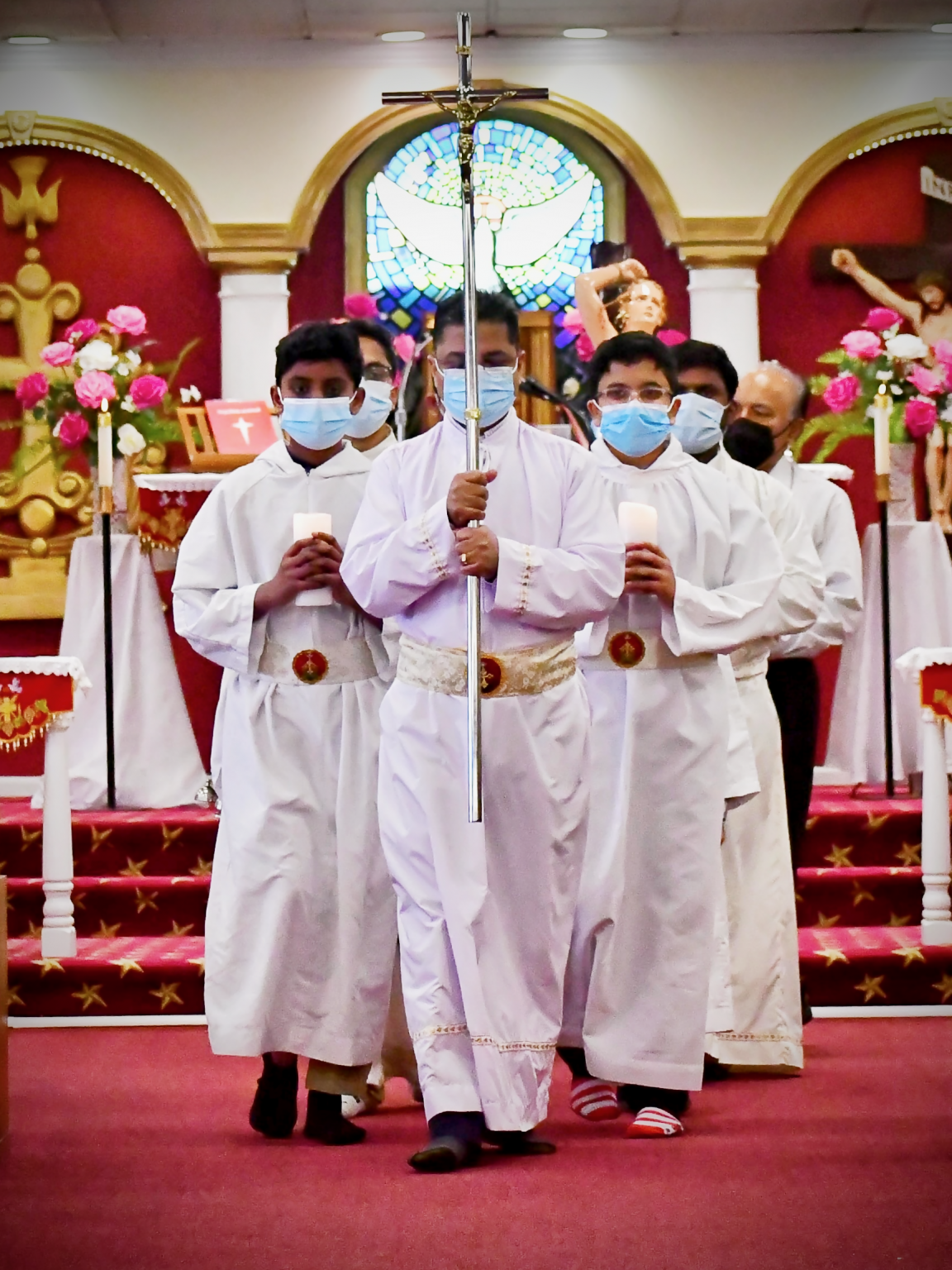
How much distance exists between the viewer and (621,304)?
8102 mm

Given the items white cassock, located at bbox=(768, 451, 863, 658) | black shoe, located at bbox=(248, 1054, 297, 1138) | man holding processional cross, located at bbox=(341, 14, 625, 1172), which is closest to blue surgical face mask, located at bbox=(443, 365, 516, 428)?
man holding processional cross, located at bbox=(341, 14, 625, 1172)

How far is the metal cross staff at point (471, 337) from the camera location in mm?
3738

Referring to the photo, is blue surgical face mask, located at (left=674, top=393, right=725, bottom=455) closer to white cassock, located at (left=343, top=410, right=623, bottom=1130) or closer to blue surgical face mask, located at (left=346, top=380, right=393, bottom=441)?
blue surgical face mask, located at (left=346, top=380, right=393, bottom=441)

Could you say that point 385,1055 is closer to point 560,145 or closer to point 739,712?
point 739,712

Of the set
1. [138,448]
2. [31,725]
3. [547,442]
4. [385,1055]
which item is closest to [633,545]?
[547,442]

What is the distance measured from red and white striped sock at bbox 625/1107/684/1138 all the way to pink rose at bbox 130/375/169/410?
438cm

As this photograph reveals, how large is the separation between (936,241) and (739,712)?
19.3ft

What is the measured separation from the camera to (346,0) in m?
9.60

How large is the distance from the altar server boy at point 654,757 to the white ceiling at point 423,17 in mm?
5694

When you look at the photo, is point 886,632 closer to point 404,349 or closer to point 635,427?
point 404,349

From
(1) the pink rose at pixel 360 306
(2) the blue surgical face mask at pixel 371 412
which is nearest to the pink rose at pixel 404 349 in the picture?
(1) the pink rose at pixel 360 306

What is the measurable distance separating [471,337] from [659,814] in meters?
1.24

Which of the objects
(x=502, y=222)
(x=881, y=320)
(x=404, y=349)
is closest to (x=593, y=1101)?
(x=404, y=349)

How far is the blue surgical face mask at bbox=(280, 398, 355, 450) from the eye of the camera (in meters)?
4.27
